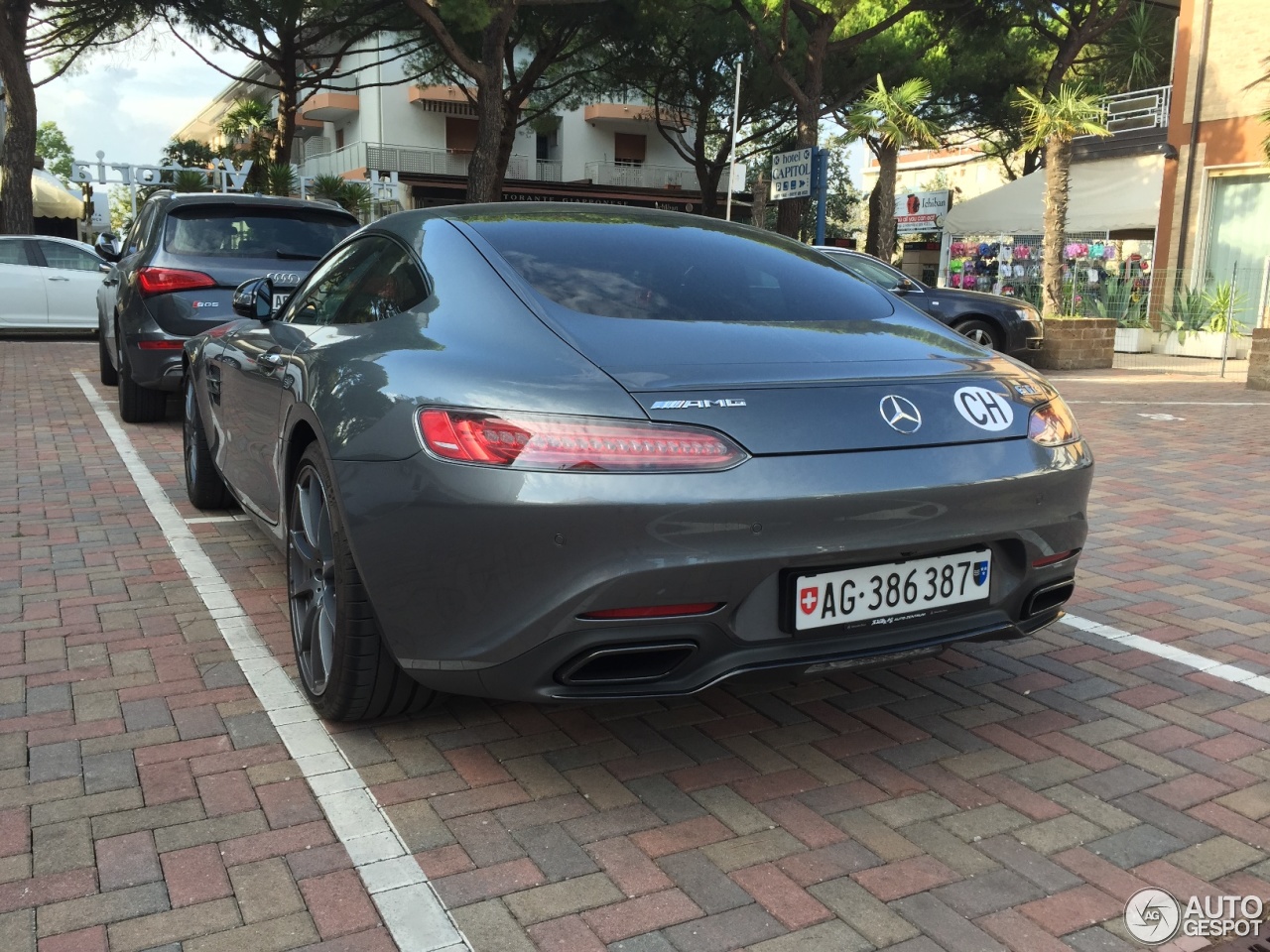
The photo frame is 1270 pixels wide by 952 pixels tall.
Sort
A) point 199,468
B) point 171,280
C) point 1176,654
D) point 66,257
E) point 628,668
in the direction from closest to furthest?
1. point 628,668
2. point 1176,654
3. point 199,468
4. point 171,280
5. point 66,257

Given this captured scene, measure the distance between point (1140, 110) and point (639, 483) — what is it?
76.6 feet

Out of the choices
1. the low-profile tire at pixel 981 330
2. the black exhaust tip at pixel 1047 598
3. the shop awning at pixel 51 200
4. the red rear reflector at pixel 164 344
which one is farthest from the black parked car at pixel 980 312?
the shop awning at pixel 51 200

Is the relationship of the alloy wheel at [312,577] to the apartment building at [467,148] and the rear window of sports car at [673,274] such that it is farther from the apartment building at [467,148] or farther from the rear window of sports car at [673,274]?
the apartment building at [467,148]

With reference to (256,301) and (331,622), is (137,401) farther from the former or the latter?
(331,622)

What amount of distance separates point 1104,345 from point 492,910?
15.4 metres

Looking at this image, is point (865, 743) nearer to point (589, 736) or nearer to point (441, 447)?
point (589, 736)

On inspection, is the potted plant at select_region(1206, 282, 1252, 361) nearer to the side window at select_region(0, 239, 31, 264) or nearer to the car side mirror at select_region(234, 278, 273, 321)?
the car side mirror at select_region(234, 278, 273, 321)

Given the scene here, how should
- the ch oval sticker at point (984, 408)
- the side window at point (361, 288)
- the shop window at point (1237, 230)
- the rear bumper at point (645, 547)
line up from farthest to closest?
the shop window at point (1237, 230), the side window at point (361, 288), the ch oval sticker at point (984, 408), the rear bumper at point (645, 547)

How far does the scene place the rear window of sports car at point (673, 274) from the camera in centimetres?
296

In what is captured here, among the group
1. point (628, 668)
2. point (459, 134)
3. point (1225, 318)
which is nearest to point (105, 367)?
point (628, 668)

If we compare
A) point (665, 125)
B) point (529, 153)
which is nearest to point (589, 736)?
point (665, 125)

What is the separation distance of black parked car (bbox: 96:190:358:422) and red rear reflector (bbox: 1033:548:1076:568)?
543 centimetres

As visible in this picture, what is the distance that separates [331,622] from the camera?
3016 millimetres

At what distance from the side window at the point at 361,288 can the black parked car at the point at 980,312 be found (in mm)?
10542
